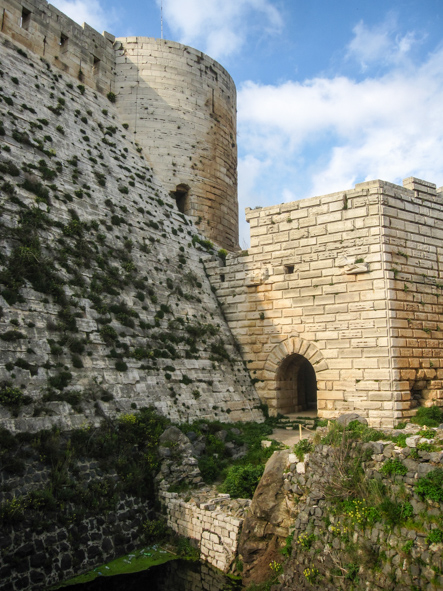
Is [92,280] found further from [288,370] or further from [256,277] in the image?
[288,370]

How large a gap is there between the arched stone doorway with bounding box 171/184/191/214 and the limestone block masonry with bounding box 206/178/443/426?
430cm

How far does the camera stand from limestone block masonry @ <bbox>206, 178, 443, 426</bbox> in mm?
13843

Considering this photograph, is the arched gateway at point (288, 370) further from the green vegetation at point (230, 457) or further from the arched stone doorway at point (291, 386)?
the green vegetation at point (230, 457)

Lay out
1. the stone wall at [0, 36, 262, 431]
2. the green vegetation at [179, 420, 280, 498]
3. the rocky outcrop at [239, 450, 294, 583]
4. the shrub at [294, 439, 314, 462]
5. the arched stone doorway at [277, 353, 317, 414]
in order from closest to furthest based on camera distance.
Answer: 1. the rocky outcrop at [239, 450, 294, 583]
2. the shrub at [294, 439, 314, 462]
3. the stone wall at [0, 36, 262, 431]
4. the green vegetation at [179, 420, 280, 498]
5. the arched stone doorway at [277, 353, 317, 414]

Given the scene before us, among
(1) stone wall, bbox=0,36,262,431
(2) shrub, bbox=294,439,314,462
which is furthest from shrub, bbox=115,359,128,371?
(2) shrub, bbox=294,439,314,462

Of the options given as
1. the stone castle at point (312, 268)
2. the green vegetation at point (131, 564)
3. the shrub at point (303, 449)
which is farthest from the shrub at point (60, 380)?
the shrub at point (303, 449)

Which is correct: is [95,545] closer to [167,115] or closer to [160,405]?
[160,405]

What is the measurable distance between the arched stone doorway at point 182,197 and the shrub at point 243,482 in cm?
1247

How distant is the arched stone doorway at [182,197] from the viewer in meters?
20.3

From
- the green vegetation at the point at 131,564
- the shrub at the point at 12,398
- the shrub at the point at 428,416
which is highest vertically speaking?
the shrub at the point at 12,398

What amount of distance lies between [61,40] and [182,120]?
518cm

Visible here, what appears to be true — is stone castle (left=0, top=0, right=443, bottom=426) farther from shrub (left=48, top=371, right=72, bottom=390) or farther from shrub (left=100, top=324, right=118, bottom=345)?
shrub (left=48, top=371, right=72, bottom=390)

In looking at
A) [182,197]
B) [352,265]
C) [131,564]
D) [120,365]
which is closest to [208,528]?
[131,564]

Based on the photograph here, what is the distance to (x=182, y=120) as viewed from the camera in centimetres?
2064
